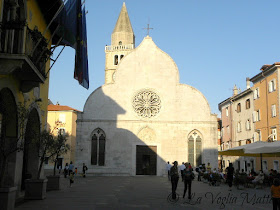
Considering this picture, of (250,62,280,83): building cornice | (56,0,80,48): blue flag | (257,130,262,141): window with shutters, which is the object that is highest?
(250,62,280,83): building cornice

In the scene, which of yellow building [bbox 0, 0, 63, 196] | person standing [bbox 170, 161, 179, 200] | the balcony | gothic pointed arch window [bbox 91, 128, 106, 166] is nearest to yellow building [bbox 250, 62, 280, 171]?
gothic pointed arch window [bbox 91, 128, 106, 166]

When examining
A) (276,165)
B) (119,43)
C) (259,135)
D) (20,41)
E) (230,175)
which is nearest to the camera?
(20,41)

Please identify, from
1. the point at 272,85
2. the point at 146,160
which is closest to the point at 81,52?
the point at 146,160

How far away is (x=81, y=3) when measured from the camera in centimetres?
1552

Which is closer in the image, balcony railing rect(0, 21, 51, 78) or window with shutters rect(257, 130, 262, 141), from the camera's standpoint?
balcony railing rect(0, 21, 51, 78)

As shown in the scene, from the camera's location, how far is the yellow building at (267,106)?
3155 cm

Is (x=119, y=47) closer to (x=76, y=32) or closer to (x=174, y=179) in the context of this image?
(x=76, y=32)

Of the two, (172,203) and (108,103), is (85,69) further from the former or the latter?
(108,103)

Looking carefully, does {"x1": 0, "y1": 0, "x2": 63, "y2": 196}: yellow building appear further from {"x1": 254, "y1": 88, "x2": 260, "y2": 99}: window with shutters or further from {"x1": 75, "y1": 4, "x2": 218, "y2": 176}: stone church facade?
{"x1": 254, "y1": 88, "x2": 260, "y2": 99}: window with shutters

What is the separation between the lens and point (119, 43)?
62.3m

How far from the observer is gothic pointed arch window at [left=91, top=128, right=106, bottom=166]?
30078mm

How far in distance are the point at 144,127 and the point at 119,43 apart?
34948 mm

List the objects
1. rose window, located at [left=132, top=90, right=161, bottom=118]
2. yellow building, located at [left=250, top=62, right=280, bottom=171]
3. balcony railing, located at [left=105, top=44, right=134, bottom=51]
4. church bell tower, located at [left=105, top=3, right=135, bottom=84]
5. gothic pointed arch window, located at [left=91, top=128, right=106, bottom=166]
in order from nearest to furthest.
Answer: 1. gothic pointed arch window, located at [left=91, top=128, right=106, bottom=166]
2. rose window, located at [left=132, top=90, right=161, bottom=118]
3. yellow building, located at [left=250, top=62, right=280, bottom=171]
4. balcony railing, located at [left=105, top=44, right=134, bottom=51]
5. church bell tower, located at [left=105, top=3, right=135, bottom=84]

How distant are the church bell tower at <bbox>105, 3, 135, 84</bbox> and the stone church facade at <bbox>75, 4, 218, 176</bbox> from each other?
30456mm
